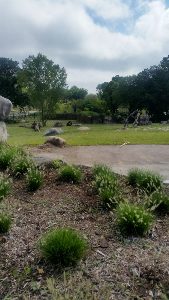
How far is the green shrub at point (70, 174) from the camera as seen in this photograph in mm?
8945

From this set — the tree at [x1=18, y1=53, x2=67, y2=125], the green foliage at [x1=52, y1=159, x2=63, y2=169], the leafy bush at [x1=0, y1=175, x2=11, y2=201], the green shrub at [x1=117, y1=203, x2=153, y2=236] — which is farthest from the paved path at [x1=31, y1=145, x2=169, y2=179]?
the tree at [x1=18, y1=53, x2=67, y2=125]

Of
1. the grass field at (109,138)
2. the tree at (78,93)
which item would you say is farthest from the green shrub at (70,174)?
the tree at (78,93)

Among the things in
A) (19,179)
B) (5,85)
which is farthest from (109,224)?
(5,85)

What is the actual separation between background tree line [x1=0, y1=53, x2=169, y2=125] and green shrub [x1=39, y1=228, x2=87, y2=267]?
1921 inches

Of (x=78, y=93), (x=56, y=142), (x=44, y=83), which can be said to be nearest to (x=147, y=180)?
(x=56, y=142)

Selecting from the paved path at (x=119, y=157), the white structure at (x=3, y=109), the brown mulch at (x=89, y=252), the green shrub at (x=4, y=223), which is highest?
the white structure at (x=3, y=109)

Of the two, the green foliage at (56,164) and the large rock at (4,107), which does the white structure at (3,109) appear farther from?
the green foliage at (56,164)

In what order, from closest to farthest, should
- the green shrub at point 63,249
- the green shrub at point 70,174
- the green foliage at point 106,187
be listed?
the green shrub at point 63,249 < the green foliage at point 106,187 < the green shrub at point 70,174

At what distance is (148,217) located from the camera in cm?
636

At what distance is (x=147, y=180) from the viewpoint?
831 centimetres

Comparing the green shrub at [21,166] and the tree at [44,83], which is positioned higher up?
the tree at [44,83]

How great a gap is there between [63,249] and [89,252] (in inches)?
21.9

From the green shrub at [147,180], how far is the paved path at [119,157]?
0.96 metres

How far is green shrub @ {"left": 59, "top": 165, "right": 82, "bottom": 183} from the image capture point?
895 cm
